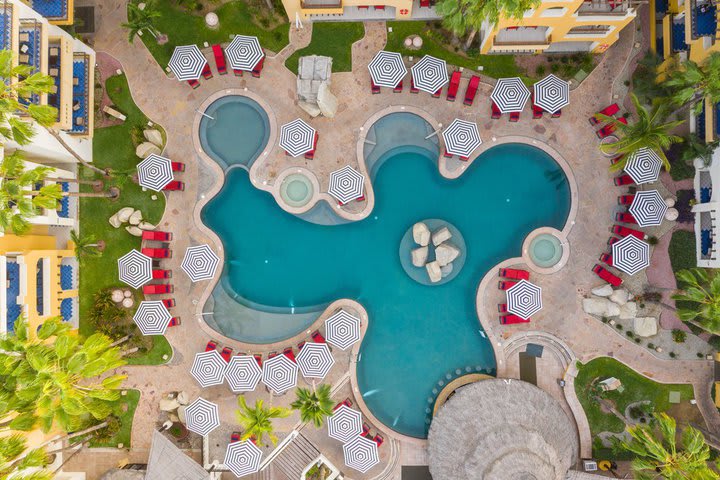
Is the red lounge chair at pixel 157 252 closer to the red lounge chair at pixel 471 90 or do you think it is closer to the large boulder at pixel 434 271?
the large boulder at pixel 434 271

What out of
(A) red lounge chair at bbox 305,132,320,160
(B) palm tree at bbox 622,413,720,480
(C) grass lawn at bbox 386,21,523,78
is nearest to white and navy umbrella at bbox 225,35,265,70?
(A) red lounge chair at bbox 305,132,320,160

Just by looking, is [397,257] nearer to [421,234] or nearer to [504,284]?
[421,234]

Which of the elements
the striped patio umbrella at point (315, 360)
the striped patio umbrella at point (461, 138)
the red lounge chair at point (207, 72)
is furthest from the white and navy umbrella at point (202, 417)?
the striped patio umbrella at point (461, 138)

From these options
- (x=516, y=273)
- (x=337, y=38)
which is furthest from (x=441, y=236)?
(x=337, y=38)

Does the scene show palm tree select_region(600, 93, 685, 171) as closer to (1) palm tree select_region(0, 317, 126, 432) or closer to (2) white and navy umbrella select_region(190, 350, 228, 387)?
(2) white and navy umbrella select_region(190, 350, 228, 387)

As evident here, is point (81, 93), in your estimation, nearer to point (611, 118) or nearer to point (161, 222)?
point (161, 222)

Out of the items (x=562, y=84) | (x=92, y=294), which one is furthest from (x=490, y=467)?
(x=92, y=294)
